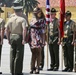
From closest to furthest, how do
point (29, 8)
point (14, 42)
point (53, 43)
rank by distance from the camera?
point (14, 42) → point (53, 43) → point (29, 8)

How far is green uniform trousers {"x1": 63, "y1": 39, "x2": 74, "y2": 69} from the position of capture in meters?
10.8

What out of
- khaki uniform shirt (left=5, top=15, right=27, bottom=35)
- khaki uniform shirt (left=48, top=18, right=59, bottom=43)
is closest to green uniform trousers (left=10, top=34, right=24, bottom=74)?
khaki uniform shirt (left=5, top=15, right=27, bottom=35)

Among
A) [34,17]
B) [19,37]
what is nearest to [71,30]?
[34,17]

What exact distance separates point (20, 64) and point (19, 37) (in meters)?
0.61

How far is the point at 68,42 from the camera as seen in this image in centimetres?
1074

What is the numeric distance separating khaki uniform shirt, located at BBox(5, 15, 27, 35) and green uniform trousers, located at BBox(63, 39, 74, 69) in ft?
5.55

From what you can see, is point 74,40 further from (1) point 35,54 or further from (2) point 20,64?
(2) point 20,64

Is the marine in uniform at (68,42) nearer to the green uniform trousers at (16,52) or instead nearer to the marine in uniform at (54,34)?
the marine in uniform at (54,34)

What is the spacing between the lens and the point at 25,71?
1095cm

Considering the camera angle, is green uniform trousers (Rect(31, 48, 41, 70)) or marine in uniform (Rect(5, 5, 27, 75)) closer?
marine in uniform (Rect(5, 5, 27, 75))

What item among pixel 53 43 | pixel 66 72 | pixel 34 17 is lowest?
pixel 66 72

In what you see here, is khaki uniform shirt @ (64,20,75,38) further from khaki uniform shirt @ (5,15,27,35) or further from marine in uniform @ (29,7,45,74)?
khaki uniform shirt @ (5,15,27,35)

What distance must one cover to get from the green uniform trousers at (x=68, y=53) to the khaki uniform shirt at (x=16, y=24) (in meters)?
1.69

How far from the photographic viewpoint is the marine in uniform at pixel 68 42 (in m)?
10.7
